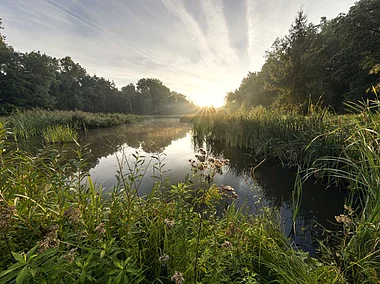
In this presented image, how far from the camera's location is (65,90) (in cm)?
4506

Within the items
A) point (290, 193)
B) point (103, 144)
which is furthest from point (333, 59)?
point (103, 144)

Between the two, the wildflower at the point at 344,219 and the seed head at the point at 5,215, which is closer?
the seed head at the point at 5,215

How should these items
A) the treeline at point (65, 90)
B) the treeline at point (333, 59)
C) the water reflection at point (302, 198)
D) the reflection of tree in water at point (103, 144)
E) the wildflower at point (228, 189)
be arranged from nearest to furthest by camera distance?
the wildflower at point (228, 189)
the water reflection at point (302, 198)
the reflection of tree in water at point (103, 144)
the treeline at point (333, 59)
the treeline at point (65, 90)

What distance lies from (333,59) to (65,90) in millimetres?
53663

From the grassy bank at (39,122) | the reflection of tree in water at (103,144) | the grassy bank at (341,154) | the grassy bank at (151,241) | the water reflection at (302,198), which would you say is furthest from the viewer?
the grassy bank at (39,122)

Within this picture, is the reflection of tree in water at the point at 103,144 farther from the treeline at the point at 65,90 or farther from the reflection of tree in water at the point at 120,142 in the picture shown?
the treeline at the point at 65,90

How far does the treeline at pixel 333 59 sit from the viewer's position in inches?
498

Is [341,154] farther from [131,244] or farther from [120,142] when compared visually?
[120,142]

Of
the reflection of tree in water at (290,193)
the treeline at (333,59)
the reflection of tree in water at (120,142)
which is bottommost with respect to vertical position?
the reflection of tree in water at (290,193)

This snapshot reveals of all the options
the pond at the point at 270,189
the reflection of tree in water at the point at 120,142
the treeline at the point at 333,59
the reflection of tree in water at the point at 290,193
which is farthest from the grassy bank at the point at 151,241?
the treeline at the point at 333,59

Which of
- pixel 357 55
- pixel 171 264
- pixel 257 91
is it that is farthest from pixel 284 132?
pixel 257 91

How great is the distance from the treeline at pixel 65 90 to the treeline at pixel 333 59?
28.9 m

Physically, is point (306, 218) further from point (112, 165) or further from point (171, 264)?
point (112, 165)

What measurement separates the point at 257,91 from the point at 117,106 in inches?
1666
